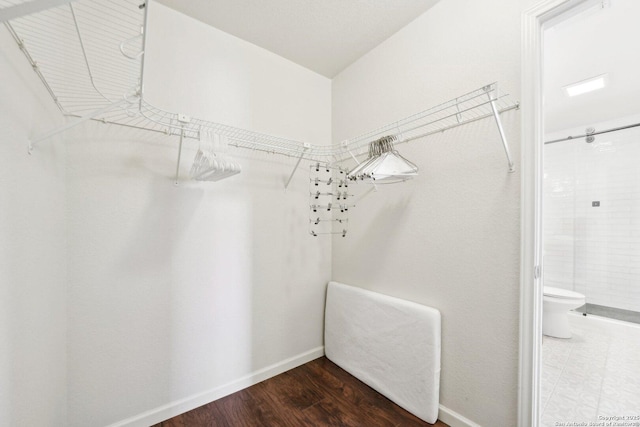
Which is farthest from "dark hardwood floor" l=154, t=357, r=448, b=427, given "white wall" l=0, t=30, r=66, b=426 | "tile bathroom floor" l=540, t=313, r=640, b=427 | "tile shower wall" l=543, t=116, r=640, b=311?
"tile shower wall" l=543, t=116, r=640, b=311

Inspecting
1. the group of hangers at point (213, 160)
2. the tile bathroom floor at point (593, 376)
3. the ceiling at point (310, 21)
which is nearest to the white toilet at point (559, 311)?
the tile bathroom floor at point (593, 376)

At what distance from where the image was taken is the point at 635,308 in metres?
3.05

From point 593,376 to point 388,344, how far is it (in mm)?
1817

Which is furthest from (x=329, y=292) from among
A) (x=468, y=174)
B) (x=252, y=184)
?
(x=468, y=174)

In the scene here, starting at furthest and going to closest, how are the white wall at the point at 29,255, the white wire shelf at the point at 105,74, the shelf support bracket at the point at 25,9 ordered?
the white wire shelf at the point at 105,74, the white wall at the point at 29,255, the shelf support bracket at the point at 25,9

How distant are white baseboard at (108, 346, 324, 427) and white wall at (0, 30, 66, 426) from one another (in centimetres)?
39

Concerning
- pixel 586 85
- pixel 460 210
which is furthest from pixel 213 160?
pixel 586 85

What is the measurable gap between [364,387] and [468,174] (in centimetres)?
164

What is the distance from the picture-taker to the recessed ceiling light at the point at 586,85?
7.54 feet

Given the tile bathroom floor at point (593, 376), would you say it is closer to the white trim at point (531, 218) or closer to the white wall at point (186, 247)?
the white trim at point (531, 218)

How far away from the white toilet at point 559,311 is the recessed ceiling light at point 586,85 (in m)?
2.13

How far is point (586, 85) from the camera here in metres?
2.41

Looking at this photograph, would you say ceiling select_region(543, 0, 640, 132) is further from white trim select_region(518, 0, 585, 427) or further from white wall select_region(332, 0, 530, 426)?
white wall select_region(332, 0, 530, 426)

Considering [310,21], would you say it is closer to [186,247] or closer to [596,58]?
[186,247]
